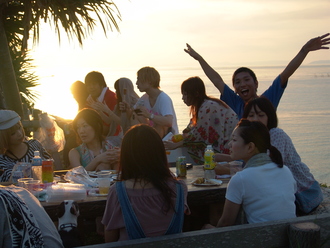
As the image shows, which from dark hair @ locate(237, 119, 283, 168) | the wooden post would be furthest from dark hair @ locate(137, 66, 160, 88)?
the wooden post

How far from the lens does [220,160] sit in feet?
15.7

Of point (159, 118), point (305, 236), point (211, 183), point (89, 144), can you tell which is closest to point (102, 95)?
point (159, 118)

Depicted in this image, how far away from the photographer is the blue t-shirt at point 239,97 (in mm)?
5074

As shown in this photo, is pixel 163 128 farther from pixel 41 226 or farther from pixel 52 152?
pixel 41 226

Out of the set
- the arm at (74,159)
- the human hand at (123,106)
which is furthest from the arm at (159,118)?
the arm at (74,159)

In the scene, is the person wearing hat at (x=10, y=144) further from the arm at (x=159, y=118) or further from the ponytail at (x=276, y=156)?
the ponytail at (x=276, y=156)

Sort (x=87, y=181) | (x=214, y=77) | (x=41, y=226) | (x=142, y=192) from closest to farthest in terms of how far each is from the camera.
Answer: (x=41, y=226), (x=142, y=192), (x=87, y=181), (x=214, y=77)

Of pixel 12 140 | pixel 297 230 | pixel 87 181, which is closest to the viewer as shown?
pixel 297 230

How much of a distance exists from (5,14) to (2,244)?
7.66m

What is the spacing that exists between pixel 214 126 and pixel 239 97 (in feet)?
1.39

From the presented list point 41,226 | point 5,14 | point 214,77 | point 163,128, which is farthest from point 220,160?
point 5,14

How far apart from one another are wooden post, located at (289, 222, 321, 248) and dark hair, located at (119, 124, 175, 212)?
719 millimetres

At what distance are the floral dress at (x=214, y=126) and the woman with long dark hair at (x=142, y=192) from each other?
8.08 feet

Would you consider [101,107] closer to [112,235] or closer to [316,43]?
[316,43]
